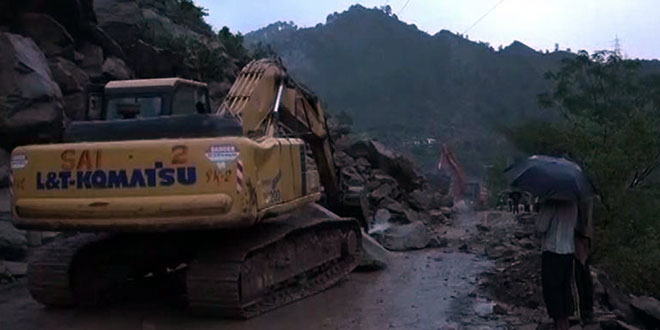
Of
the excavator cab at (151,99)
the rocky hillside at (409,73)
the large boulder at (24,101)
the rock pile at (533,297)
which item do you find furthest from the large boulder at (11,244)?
the rocky hillside at (409,73)

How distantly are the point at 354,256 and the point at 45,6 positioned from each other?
28.9 feet

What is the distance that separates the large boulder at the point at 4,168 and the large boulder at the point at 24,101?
125 mm

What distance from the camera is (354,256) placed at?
37.8 ft

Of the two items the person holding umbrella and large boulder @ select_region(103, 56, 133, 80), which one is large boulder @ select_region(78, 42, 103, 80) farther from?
the person holding umbrella

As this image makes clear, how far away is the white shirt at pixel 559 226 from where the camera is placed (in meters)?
7.73

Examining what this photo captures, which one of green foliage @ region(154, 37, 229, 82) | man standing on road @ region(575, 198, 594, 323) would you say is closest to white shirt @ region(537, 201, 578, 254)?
man standing on road @ region(575, 198, 594, 323)

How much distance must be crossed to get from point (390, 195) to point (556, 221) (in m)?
12.2

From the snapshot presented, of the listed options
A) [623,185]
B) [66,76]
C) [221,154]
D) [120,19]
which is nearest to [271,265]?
[221,154]

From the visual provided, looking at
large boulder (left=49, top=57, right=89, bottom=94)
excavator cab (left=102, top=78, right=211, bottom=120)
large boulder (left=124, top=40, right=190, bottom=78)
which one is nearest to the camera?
excavator cab (left=102, top=78, right=211, bottom=120)

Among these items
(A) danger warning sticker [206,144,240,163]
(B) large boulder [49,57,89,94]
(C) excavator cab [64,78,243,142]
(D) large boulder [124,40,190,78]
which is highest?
(D) large boulder [124,40,190,78]

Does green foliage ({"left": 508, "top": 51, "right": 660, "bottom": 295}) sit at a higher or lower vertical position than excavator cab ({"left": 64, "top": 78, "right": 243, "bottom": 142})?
lower

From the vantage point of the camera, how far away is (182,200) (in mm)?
7758

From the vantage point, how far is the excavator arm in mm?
9789

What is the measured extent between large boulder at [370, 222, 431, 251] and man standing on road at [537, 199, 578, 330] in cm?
663
